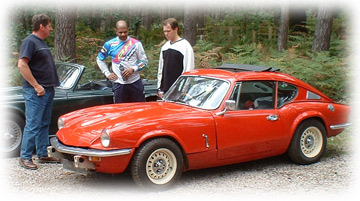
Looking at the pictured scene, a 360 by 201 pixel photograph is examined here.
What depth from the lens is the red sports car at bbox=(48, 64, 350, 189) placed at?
4816 mm

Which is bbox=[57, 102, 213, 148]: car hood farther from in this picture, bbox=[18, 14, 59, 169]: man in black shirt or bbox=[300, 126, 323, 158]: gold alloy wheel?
bbox=[300, 126, 323, 158]: gold alloy wheel

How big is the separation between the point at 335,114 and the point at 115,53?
368 cm

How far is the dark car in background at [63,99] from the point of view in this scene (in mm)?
6469

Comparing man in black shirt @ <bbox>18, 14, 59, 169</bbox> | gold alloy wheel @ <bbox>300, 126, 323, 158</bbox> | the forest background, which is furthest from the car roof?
the forest background

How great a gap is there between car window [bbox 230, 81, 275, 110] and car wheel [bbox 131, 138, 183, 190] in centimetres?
126

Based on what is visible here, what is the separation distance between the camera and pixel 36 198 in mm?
4734

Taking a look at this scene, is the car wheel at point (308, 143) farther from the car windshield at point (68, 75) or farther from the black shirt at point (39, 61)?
the car windshield at point (68, 75)

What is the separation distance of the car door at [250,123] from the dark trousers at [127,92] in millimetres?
1973

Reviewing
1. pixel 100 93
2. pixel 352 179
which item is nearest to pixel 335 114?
pixel 352 179

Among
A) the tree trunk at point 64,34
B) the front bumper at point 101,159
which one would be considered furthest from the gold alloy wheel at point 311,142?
the tree trunk at point 64,34

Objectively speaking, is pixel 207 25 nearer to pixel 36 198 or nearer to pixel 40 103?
pixel 40 103

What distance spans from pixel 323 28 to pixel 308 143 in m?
8.12

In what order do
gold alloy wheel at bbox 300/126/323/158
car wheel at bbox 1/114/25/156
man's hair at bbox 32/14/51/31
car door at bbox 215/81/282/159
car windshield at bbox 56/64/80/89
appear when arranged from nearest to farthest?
car door at bbox 215/81/282/159 → man's hair at bbox 32/14/51/31 → gold alloy wheel at bbox 300/126/323/158 → car wheel at bbox 1/114/25/156 → car windshield at bbox 56/64/80/89

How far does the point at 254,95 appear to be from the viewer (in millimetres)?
6000
